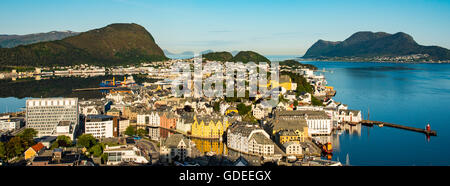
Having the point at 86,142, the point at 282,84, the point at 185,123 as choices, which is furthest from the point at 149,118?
the point at 282,84

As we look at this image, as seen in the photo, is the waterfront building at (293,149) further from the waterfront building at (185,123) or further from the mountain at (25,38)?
the mountain at (25,38)

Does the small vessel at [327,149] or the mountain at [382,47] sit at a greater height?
the mountain at [382,47]

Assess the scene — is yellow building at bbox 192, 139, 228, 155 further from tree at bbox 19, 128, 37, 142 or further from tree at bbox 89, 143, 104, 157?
tree at bbox 19, 128, 37, 142

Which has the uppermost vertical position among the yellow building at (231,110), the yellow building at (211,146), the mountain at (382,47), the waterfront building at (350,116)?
the mountain at (382,47)

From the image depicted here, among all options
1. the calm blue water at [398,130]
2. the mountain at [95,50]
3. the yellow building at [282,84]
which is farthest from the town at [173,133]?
the mountain at [95,50]

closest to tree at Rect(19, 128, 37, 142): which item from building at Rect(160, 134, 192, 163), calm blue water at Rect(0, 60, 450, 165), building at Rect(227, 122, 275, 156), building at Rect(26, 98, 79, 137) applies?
building at Rect(26, 98, 79, 137)

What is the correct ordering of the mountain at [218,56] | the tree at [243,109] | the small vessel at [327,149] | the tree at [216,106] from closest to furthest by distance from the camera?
1. the small vessel at [327,149]
2. the tree at [243,109]
3. the tree at [216,106]
4. the mountain at [218,56]

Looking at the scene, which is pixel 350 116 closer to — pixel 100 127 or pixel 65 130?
pixel 100 127
